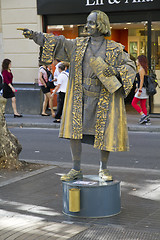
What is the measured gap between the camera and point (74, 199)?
542 cm

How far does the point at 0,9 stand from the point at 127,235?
13691 mm

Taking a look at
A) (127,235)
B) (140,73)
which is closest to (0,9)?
(140,73)

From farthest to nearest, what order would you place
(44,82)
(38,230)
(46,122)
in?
1. (44,82)
2. (46,122)
3. (38,230)

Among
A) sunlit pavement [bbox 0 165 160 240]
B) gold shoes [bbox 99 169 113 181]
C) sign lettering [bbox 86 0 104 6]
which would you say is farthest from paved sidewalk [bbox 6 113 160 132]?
gold shoes [bbox 99 169 113 181]

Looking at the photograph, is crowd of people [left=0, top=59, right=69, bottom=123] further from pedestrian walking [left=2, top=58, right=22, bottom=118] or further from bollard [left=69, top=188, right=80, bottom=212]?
bollard [left=69, top=188, right=80, bottom=212]

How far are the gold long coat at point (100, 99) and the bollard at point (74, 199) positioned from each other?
0.60 m

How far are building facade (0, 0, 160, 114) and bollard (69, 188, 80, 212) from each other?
10860 millimetres

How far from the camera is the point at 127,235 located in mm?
4945

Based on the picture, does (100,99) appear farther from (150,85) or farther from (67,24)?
(67,24)

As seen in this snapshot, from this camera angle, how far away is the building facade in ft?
52.2

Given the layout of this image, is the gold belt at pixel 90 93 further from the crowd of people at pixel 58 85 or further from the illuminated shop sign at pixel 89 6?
the illuminated shop sign at pixel 89 6

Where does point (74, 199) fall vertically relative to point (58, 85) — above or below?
below

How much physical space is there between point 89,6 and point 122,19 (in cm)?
112

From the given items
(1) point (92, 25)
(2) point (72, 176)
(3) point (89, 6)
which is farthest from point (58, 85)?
(1) point (92, 25)
